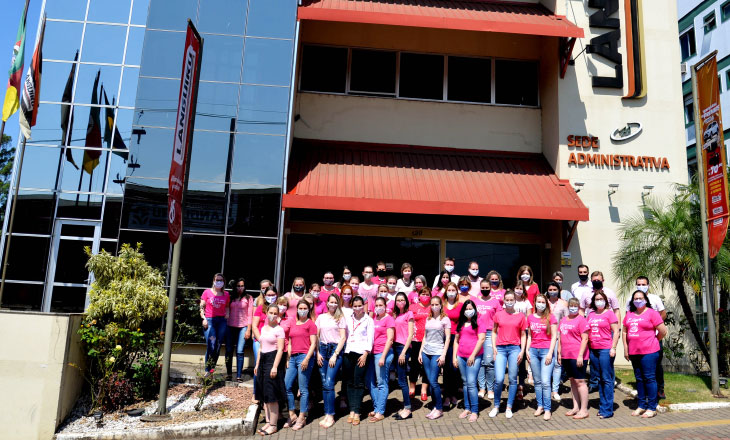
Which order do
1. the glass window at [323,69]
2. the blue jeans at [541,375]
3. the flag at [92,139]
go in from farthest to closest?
the glass window at [323,69]
the flag at [92,139]
the blue jeans at [541,375]

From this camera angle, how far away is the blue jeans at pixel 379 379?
7277 millimetres

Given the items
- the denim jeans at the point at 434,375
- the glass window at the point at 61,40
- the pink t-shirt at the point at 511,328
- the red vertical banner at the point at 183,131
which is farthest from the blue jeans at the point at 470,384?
the glass window at the point at 61,40

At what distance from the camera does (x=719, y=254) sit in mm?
9492

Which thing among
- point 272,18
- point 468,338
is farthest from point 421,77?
point 468,338

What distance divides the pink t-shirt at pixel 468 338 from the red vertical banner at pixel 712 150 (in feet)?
15.2

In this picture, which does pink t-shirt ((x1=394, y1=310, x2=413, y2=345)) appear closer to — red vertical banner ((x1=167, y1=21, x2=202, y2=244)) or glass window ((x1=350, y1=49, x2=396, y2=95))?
red vertical banner ((x1=167, y1=21, x2=202, y2=244))

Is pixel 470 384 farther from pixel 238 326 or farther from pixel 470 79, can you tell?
pixel 470 79

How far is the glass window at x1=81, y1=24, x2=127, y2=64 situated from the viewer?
12461mm

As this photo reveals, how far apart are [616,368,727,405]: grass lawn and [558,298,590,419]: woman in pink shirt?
152 centimetres

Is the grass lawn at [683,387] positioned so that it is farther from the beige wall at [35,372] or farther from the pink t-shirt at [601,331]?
the beige wall at [35,372]

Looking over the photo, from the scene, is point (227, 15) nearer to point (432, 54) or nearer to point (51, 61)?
point (51, 61)

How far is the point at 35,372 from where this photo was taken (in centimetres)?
702

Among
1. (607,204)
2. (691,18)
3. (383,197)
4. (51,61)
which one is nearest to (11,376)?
(383,197)

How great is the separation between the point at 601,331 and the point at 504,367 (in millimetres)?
1515
